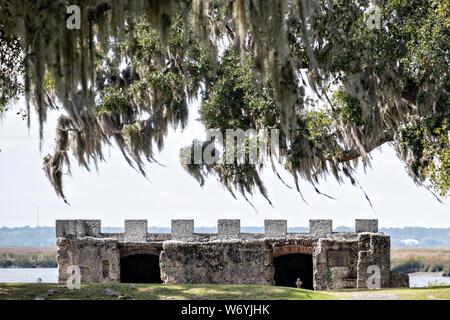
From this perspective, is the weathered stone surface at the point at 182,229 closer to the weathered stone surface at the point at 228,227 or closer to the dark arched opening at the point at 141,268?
the weathered stone surface at the point at 228,227

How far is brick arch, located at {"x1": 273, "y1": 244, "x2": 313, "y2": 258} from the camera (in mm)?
27047

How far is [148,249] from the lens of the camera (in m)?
28.4

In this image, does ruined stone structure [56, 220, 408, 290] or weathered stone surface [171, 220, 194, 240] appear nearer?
ruined stone structure [56, 220, 408, 290]

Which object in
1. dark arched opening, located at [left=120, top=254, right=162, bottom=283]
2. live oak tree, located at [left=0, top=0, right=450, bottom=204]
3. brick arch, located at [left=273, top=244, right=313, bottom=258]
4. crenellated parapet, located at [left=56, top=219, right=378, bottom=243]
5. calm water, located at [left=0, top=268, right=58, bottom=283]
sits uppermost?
Answer: live oak tree, located at [left=0, top=0, right=450, bottom=204]

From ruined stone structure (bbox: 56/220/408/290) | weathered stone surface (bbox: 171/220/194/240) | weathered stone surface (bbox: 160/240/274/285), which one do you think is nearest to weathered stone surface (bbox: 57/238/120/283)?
ruined stone structure (bbox: 56/220/408/290)

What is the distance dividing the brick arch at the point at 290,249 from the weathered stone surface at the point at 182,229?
2.51 meters

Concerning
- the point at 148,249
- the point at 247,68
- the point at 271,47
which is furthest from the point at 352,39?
the point at 148,249

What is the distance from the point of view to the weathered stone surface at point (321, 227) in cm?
2762

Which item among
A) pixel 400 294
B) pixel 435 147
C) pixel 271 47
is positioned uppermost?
pixel 271 47

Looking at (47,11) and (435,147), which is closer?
(47,11)

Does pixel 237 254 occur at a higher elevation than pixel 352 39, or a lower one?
lower

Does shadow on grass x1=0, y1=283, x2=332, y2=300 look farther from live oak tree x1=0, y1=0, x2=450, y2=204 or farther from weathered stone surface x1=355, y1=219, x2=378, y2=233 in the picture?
weathered stone surface x1=355, y1=219, x2=378, y2=233

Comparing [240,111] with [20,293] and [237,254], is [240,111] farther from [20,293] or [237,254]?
[20,293]
